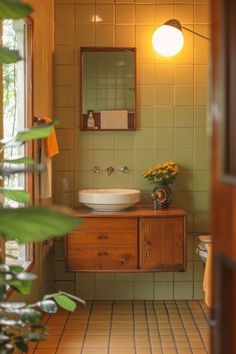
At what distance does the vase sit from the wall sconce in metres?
1.01

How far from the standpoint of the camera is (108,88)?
13.6 ft

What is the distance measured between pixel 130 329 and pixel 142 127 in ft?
5.05

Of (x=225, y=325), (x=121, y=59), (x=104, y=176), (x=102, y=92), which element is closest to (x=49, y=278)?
(x=104, y=176)

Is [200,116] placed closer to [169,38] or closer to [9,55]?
[169,38]

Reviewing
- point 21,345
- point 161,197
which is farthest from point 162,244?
point 21,345

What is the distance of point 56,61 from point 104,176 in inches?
38.0

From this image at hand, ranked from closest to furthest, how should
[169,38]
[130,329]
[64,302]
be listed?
[64,302] → [130,329] → [169,38]

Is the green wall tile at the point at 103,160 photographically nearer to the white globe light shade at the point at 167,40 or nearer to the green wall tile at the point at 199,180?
the green wall tile at the point at 199,180

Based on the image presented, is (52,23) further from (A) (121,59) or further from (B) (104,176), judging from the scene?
(B) (104,176)

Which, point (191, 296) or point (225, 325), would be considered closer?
point (225, 325)

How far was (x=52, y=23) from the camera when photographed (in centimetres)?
413

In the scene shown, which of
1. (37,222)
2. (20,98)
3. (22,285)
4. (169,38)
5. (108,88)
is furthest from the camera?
(108,88)

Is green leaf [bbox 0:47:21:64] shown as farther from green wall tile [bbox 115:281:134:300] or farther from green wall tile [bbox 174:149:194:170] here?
green wall tile [bbox 115:281:134:300]

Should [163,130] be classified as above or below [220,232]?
above
